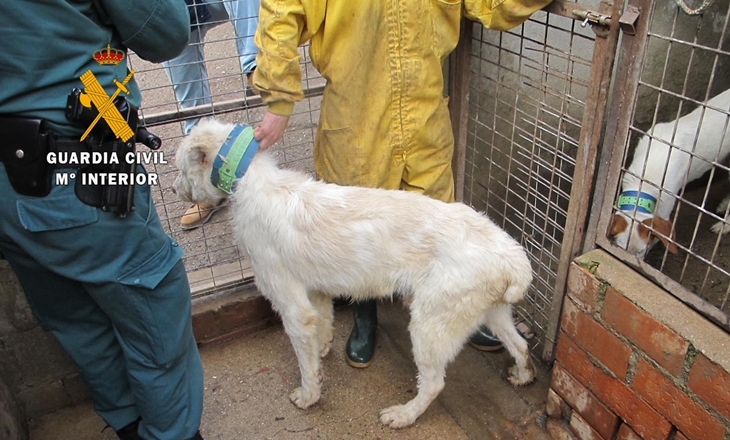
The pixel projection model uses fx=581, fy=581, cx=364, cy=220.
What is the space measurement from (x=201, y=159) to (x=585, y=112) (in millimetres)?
1599

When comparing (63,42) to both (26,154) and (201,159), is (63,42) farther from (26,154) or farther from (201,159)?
(201,159)

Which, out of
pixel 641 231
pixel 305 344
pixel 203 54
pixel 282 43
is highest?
pixel 282 43

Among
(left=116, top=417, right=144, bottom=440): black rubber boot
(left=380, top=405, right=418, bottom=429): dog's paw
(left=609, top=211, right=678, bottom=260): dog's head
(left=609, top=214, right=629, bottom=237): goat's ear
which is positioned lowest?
(left=380, top=405, right=418, bottom=429): dog's paw

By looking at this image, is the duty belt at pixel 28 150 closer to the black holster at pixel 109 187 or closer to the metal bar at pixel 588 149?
the black holster at pixel 109 187

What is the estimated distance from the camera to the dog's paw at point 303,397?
111 inches

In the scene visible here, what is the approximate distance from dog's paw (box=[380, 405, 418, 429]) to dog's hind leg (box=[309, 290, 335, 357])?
504mm

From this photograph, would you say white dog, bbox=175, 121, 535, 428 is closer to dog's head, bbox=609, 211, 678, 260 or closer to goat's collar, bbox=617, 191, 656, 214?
dog's head, bbox=609, 211, 678, 260

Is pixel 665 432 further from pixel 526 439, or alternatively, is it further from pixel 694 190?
pixel 694 190

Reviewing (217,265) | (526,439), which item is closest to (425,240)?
(526,439)

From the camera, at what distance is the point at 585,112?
7.57 ft

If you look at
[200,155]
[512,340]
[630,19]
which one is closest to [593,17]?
Answer: [630,19]

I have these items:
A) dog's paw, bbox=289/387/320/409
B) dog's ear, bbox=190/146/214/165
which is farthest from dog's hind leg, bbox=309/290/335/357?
dog's ear, bbox=190/146/214/165

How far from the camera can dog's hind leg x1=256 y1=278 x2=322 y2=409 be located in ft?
8.43

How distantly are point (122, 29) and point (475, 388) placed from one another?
2270 millimetres
